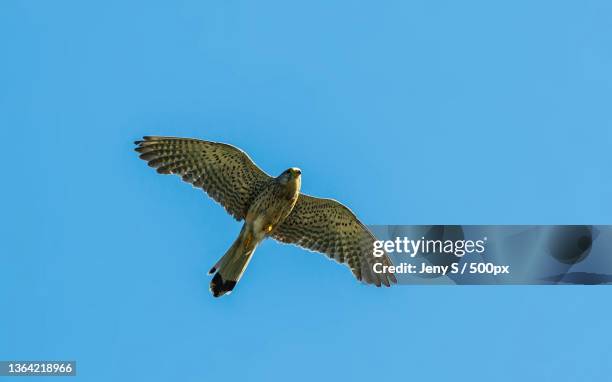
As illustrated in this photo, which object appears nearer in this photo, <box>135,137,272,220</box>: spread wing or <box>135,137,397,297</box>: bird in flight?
<box>135,137,397,297</box>: bird in flight

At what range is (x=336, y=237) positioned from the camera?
25.8 metres

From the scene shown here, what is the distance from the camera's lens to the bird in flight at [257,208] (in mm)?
25031

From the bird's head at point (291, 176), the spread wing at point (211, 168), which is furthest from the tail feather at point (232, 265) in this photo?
the bird's head at point (291, 176)

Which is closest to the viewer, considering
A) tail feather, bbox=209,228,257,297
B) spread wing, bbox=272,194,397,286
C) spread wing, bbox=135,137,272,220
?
tail feather, bbox=209,228,257,297

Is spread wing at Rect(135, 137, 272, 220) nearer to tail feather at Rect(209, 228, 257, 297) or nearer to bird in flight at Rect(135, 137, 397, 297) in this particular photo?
bird in flight at Rect(135, 137, 397, 297)

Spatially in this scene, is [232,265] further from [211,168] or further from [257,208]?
[211,168]

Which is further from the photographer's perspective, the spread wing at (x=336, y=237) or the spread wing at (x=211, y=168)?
the spread wing at (x=336, y=237)

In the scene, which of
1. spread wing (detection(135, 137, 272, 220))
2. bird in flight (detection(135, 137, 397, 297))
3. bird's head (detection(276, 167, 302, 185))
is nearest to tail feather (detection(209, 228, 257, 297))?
bird in flight (detection(135, 137, 397, 297))

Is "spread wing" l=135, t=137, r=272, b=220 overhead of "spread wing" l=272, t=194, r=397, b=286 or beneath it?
overhead

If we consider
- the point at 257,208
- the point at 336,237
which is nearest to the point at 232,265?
the point at 257,208

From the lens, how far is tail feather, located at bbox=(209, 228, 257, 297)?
2481 centimetres

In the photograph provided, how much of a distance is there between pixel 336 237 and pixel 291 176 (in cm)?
142

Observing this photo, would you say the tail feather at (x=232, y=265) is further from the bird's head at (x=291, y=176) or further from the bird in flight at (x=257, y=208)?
the bird's head at (x=291, y=176)

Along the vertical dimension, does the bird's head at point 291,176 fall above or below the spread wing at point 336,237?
above
